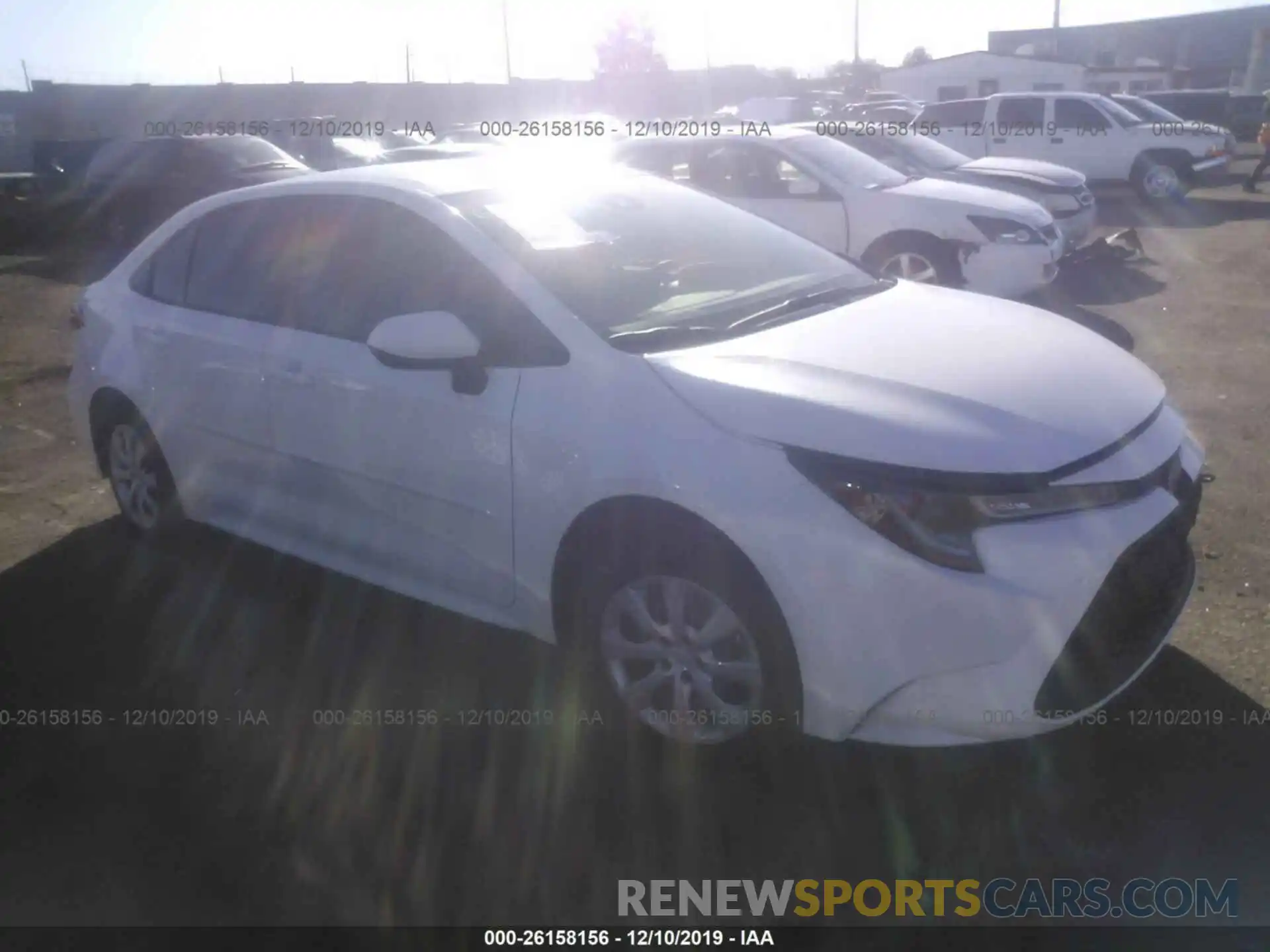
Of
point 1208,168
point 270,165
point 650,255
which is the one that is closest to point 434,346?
point 650,255

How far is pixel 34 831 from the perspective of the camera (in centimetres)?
325

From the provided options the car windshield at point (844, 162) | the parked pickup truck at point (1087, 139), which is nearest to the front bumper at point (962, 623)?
the car windshield at point (844, 162)

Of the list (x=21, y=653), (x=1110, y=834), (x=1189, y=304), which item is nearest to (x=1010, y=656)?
(x=1110, y=834)

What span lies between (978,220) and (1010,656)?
22.1ft

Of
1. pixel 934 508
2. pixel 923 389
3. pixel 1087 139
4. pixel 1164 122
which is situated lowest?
pixel 934 508

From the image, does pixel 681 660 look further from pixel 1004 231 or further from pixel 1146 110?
pixel 1146 110

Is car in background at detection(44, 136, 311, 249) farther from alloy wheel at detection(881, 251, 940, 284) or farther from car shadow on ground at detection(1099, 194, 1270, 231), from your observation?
car shadow on ground at detection(1099, 194, 1270, 231)

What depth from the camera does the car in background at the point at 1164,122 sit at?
58.2 ft

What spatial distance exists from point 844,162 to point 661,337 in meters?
6.25

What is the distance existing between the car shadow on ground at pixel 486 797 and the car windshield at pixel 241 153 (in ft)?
42.4

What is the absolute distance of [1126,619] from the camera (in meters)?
2.99

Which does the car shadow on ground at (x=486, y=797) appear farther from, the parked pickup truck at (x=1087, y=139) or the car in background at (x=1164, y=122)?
the car in background at (x=1164, y=122)

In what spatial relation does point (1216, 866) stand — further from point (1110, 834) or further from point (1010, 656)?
point (1010, 656)

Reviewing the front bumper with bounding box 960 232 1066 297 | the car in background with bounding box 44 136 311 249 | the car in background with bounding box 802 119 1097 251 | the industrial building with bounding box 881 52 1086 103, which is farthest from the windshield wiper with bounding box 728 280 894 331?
the industrial building with bounding box 881 52 1086 103
